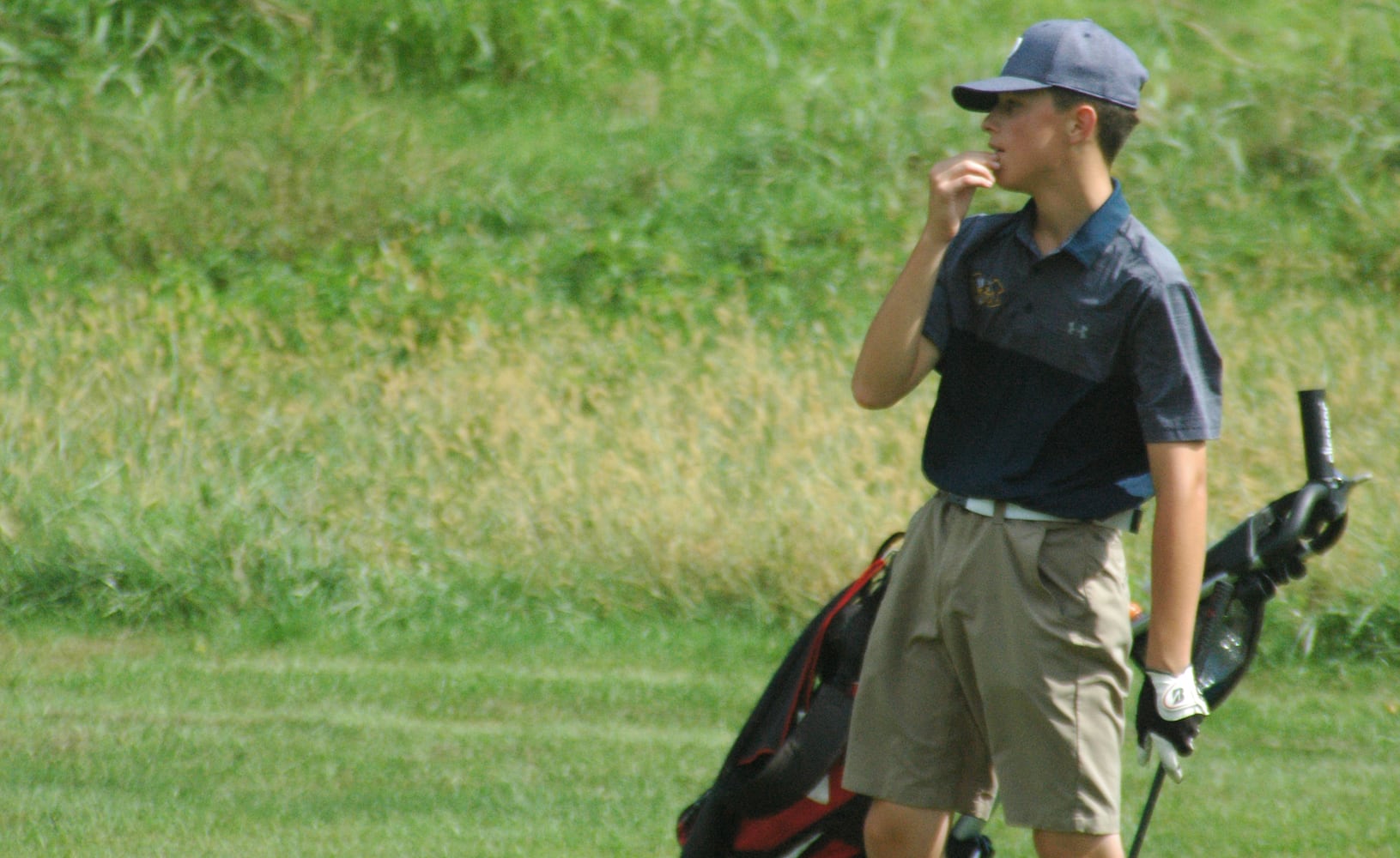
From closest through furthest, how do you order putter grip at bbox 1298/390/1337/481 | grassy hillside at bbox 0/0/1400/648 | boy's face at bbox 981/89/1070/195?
1. boy's face at bbox 981/89/1070/195
2. putter grip at bbox 1298/390/1337/481
3. grassy hillside at bbox 0/0/1400/648

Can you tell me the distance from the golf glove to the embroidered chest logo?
733 millimetres

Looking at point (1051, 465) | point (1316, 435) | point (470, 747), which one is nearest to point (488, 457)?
point (470, 747)

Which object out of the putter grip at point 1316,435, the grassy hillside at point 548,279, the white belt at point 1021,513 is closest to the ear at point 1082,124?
the white belt at point 1021,513

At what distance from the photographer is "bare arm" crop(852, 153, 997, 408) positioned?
3.04 m

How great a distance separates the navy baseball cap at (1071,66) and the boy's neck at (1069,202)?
0.15 m

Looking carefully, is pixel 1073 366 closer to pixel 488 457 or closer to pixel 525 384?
pixel 488 457

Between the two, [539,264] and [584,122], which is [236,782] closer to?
[539,264]

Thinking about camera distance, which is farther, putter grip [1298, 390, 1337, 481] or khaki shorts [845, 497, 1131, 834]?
putter grip [1298, 390, 1337, 481]

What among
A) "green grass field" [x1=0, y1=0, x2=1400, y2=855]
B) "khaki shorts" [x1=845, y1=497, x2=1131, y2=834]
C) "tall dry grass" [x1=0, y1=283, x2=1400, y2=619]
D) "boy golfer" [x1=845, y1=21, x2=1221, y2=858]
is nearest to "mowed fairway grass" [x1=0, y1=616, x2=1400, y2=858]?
"green grass field" [x1=0, y1=0, x2=1400, y2=855]

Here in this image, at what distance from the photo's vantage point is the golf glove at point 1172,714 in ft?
9.78

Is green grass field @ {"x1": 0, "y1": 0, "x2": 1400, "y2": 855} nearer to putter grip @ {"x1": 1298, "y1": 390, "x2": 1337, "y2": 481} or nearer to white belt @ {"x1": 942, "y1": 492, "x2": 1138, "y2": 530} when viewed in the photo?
putter grip @ {"x1": 1298, "y1": 390, "x2": 1337, "y2": 481}

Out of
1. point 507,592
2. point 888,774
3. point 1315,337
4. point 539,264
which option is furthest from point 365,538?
point 1315,337

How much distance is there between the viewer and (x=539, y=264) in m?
10.7

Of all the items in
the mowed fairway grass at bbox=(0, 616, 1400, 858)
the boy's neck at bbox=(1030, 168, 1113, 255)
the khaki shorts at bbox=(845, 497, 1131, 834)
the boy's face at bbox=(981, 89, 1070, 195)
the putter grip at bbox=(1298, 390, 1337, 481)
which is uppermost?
the boy's face at bbox=(981, 89, 1070, 195)
